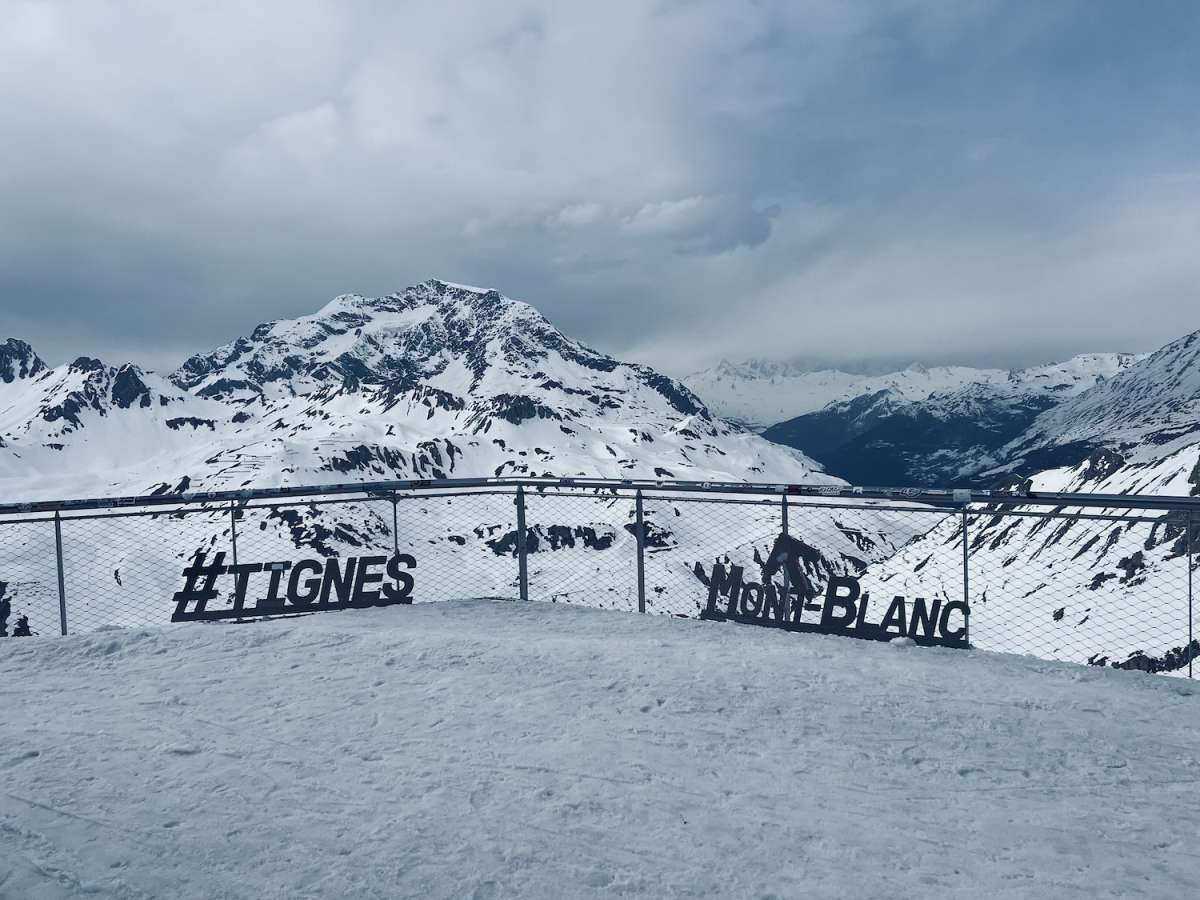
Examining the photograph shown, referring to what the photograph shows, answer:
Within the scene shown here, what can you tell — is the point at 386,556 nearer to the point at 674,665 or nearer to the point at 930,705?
the point at 674,665

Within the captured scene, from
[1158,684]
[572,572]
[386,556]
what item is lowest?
[572,572]

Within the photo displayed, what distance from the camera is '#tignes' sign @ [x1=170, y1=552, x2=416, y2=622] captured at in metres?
11.7

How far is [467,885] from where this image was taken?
14.5 ft

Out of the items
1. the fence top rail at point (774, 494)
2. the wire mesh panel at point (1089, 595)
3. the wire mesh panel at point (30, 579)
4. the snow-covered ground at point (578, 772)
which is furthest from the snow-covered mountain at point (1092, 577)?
the wire mesh panel at point (30, 579)

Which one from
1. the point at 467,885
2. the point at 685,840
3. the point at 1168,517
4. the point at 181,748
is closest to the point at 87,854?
the point at 181,748

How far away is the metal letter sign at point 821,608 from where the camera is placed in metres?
10.0

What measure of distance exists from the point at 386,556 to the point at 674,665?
5.66 meters

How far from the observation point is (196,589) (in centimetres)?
1195

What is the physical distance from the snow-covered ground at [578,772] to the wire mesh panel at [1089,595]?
3377 cm

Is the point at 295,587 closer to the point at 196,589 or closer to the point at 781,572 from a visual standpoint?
the point at 196,589

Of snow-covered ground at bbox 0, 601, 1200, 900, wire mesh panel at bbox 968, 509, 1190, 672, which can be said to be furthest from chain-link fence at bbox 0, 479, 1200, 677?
snow-covered ground at bbox 0, 601, 1200, 900

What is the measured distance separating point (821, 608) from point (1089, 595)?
2847 inches

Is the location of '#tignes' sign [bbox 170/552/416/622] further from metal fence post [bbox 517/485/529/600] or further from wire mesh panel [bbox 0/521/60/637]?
wire mesh panel [bbox 0/521/60/637]

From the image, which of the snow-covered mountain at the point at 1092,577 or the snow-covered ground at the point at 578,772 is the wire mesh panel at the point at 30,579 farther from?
the snow-covered ground at the point at 578,772
